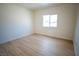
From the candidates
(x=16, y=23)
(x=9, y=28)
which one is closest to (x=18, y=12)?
(x=16, y=23)

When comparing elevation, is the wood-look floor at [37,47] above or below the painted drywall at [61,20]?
below

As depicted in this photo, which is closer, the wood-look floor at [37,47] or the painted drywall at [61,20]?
the painted drywall at [61,20]

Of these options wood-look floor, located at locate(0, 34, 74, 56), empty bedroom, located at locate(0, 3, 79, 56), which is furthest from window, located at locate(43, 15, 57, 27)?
wood-look floor, located at locate(0, 34, 74, 56)

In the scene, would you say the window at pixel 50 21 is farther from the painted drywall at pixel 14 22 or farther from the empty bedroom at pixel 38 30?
the painted drywall at pixel 14 22

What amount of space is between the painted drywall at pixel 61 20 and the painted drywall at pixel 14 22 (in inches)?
7.2

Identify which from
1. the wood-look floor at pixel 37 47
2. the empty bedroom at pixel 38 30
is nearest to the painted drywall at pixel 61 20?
the empty bedroom at pixel 38 30

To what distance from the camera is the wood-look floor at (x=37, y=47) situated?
1361mm

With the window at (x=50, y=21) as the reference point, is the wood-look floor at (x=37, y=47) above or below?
below

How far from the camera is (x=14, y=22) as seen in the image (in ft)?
4.34

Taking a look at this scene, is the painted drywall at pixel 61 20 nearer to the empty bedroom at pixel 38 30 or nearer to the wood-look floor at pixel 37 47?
the empty bedroom at pixel 38 30

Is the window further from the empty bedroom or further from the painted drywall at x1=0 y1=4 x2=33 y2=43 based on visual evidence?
the painted drywall at x1=0 y1=4 x2=33 y2=43

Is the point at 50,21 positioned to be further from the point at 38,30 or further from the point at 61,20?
the point at 38,30

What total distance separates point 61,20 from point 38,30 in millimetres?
476

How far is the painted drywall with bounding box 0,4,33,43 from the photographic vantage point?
4.11 feet
